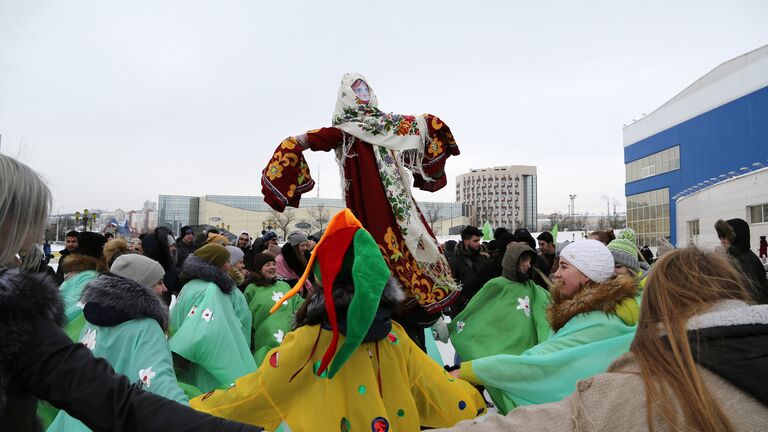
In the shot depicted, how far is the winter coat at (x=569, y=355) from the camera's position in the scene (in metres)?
2.47

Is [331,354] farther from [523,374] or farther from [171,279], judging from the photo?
[171,279]

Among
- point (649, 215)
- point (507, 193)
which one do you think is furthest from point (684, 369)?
point (507, 193)

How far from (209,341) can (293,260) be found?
249 centimetres

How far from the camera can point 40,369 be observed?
1267mm

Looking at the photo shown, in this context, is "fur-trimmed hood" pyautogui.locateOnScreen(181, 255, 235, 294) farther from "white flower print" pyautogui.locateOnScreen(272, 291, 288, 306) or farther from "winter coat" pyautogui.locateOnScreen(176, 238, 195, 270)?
"winter coat" pyautogui.locateOnScreen(176, 238, 195, 270)

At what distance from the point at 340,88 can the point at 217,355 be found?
209cm

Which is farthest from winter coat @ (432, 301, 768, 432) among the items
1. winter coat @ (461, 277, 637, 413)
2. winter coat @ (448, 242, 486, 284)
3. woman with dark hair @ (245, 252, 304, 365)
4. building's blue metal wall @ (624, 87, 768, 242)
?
building's blue metal wall @ (624, 87, 768, 242)

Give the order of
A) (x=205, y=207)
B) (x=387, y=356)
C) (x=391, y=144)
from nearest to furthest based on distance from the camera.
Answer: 1. (x=387, y=356)
2. (x=391, y=144)
3. (x=205, y=207)

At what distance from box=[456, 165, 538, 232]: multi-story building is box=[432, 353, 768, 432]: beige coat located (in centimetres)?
11554

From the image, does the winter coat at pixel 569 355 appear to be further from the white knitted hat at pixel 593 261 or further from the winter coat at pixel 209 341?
the winter coat at pixel 209 341

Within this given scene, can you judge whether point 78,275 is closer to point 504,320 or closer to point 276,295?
point 276,295

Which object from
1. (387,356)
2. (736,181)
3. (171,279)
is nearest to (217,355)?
(387,356)

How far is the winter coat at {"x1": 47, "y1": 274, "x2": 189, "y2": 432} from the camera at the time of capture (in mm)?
2729

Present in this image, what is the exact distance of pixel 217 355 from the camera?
3639 mm
